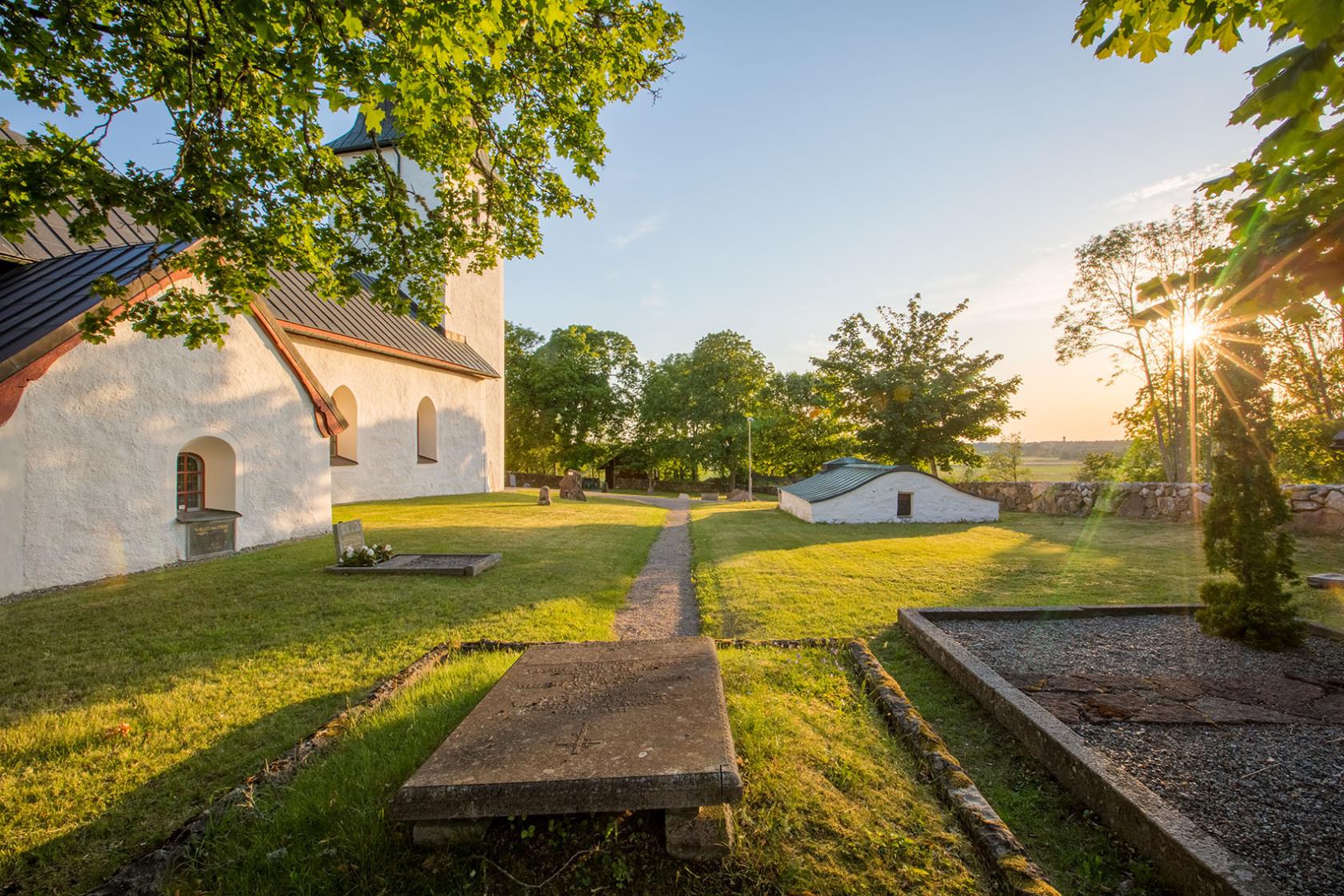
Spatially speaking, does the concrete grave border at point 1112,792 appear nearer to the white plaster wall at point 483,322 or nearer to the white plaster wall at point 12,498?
the white plaster wall at point 12,498

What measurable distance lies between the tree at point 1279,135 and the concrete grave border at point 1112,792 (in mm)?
2832

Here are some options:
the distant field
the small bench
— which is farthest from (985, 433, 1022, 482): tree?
the small bench

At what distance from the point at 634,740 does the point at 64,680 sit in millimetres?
5187

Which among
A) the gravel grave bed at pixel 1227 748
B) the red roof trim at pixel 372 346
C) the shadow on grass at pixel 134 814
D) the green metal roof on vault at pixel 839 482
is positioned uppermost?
the red roof trim at pixel 372 346

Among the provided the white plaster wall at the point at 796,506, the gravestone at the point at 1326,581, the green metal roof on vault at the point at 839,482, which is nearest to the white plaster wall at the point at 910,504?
the green metal roof on vault at the point at 839,482

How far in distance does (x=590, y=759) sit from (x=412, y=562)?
770cm

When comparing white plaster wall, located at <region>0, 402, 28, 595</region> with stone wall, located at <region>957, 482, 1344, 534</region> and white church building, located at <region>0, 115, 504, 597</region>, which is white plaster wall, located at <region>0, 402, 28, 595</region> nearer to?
white church building, located at <region>0, 115, 504, 597</region>

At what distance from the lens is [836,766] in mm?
3176

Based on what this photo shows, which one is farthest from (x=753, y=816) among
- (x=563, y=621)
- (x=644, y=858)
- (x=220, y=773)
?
(x=563, y=621)

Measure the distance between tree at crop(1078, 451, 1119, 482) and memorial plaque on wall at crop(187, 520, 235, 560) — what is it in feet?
131

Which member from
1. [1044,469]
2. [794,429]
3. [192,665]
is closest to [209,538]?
[192,665]

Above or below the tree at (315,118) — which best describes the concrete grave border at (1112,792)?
below

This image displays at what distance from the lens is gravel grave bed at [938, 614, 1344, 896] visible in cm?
255

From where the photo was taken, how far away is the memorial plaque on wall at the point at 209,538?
9641mm
